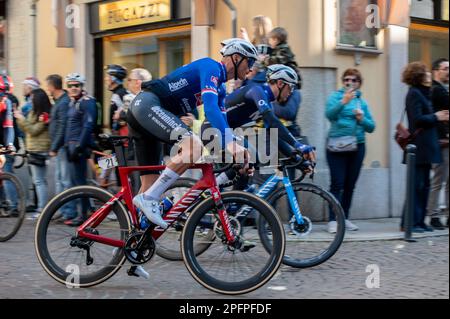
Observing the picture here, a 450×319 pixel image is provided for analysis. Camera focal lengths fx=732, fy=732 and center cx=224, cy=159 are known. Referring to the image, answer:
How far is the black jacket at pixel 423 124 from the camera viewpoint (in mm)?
8516

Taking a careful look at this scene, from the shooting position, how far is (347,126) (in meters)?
8.59

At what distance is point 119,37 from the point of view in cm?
1224

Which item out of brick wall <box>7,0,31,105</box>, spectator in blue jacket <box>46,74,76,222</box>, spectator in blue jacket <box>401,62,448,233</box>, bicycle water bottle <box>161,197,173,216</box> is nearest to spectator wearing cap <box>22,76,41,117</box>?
spectator in blue jacket <box>46,74,76,222</box>

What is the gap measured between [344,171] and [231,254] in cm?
360

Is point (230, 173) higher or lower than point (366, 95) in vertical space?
lower

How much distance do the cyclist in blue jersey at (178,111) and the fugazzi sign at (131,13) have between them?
227 inches

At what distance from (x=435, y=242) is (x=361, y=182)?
206 cm

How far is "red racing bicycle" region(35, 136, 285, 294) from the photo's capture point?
526 centimetres

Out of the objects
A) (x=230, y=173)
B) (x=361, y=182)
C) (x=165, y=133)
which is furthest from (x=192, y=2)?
(x=165, y=133)

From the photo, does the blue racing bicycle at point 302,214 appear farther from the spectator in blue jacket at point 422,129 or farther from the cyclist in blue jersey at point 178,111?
the spectator in blue jacket at point 422,129

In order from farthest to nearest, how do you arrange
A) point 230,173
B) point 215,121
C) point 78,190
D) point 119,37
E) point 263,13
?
point 119,37
point 263,13
point 230,173
point 78,190
point 215,121

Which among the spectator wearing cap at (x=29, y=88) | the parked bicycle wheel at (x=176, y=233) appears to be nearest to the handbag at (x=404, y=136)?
the parked bicycle wheel at (x=176, y=233)

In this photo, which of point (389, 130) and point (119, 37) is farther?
point (119, 37)

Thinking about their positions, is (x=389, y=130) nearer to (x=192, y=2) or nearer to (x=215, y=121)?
(x=192, y=2)
